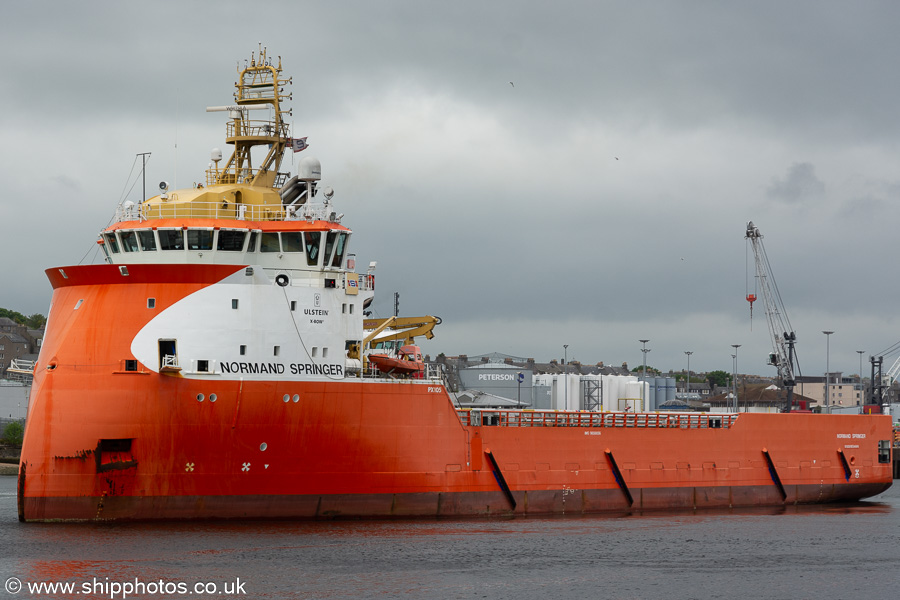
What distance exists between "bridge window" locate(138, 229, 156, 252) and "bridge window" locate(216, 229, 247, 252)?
1.81 meters

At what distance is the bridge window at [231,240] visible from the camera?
3041 centimetres

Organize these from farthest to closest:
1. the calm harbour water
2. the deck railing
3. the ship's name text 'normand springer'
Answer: the deck railing
the ship's name text 'normand springer'
the calm harbour water

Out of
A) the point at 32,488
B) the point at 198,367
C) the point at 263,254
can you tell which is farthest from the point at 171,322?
the point at 32,488

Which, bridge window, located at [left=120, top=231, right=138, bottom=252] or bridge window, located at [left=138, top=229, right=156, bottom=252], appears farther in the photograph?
bridge window, located at [left=120, top=231, right=138, bottom=252]

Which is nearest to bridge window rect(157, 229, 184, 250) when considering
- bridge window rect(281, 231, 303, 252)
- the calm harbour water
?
bridge window rect(281, 231, 303, 252)

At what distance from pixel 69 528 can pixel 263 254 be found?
889 centimetres

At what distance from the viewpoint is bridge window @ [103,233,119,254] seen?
31.2 m

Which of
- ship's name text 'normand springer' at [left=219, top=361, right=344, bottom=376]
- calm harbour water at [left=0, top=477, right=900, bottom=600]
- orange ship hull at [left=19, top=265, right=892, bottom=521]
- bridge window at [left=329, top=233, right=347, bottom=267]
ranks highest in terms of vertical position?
bridge window at [left=329, top=233, right=347, bottom=267]

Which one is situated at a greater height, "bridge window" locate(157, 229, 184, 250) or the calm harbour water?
"bridge window" locate(157, 229, 184, 250)

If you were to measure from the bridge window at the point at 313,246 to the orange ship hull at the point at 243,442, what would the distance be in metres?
2.47

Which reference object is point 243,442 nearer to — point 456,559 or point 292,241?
point 292,241

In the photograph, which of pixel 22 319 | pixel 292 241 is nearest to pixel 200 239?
pixel 292 241

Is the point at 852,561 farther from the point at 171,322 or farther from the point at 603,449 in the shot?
the point at 171,322

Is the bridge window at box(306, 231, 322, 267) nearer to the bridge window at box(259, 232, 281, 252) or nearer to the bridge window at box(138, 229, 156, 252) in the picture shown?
the bridge window at box(259, 232, 281, 252)
